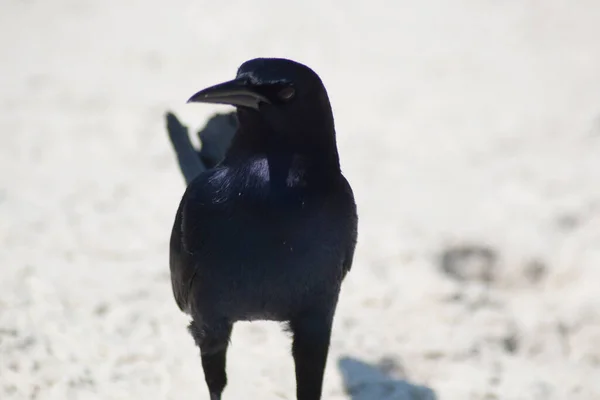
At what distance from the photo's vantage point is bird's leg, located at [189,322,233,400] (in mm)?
3332

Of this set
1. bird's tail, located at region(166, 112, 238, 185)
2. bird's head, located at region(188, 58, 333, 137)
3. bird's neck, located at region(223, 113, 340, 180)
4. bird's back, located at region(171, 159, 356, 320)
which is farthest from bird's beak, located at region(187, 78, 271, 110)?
bird's tail, located at region(166, 112, 238, 185)

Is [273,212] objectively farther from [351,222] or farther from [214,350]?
[214,350]

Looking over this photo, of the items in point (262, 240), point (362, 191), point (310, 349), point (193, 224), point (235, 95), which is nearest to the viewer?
point (235, 95)

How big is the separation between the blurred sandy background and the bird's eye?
58.0 inches

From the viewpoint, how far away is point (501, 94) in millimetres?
6355

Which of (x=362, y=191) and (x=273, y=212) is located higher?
(x=362, y=191)

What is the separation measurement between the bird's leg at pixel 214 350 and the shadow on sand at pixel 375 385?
0.67 m

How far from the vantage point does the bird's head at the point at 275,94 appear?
115 inches

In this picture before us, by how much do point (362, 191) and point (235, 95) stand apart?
8.27ft

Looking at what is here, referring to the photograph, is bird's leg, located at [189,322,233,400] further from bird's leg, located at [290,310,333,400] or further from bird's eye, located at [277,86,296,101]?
bird's eye, located at [277,86,296,101]

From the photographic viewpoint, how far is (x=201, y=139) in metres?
4.02

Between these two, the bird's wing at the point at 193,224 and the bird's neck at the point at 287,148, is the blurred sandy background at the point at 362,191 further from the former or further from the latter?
the bird's neck at the point at 287,148

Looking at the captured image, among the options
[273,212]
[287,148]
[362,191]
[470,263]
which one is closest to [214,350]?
[273,212]

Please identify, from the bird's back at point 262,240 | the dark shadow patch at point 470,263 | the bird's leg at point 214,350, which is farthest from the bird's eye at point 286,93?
the dark shadow patch at point 470,263
